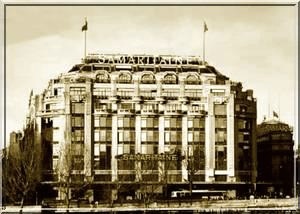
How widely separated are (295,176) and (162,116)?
2.69ft

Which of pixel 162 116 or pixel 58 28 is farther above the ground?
pixel 58 28

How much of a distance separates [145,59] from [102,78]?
29 centimetres

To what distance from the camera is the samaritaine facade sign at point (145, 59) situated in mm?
4094

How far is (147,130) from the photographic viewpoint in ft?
14.1

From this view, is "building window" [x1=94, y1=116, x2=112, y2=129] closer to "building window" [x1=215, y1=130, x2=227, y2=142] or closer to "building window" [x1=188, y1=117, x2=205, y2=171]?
"building window" [x1=188, y1=117, x2=205, y2=171]

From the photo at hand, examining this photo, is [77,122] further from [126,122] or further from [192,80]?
[192,80]

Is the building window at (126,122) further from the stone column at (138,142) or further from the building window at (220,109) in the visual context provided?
the building window at (220,109)

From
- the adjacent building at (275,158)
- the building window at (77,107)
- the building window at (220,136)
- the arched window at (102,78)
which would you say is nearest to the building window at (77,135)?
the building window at (77,107)

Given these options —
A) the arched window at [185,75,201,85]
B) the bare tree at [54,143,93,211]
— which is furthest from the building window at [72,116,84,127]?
the arched window at [185,75,201,85]

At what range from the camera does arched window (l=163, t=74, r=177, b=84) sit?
4.21 metres

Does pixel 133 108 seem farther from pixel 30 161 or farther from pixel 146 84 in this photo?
pixel 30 161

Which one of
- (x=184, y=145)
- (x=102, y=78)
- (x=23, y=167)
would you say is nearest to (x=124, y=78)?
(x=102, y=78)

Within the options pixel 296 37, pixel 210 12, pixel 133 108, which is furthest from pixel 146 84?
pixel 296 37

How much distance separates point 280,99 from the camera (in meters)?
4.03
